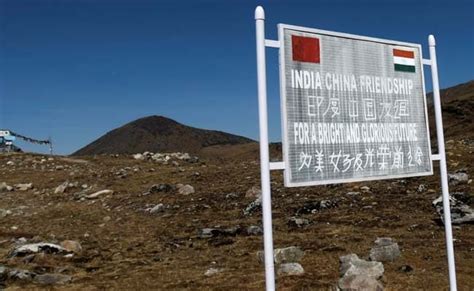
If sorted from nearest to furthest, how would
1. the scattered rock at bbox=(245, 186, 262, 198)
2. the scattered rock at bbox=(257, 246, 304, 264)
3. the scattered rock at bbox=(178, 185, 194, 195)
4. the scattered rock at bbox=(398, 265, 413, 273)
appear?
the scattered rock at bbox=(398, 265, 413, 273) → the scattered rock at bbox=(257, 246, 304, 264) → the scattered rock at bbox=(245, 186, 262, 198) → the scattered rock at bbox=(178, 185, 194, 195)

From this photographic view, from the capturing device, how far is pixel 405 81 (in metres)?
7.22

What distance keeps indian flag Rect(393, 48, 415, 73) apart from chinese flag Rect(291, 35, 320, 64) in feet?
5.06

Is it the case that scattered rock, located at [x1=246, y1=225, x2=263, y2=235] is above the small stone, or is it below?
below

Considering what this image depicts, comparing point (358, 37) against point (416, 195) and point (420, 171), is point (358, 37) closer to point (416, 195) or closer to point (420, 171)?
point (420, 171)

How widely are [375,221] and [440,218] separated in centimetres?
164

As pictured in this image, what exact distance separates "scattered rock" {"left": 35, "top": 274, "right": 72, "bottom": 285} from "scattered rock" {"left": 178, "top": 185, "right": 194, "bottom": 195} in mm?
9981

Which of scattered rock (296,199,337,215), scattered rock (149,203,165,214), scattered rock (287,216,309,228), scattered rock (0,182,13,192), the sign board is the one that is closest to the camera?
the sign board

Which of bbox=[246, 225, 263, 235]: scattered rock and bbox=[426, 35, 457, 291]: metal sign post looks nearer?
bbox=[426, 35, 457, 291]: metal sign post

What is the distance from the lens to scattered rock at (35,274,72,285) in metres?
10.0

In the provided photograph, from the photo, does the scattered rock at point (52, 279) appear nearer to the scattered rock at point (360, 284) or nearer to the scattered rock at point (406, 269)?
the scattered rock at point (360, 284)

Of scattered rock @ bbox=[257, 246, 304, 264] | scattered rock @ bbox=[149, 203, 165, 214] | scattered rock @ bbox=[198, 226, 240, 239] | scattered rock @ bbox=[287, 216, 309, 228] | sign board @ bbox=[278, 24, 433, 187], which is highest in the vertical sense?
sign board @ bbox=[278, 24, 433, 187]

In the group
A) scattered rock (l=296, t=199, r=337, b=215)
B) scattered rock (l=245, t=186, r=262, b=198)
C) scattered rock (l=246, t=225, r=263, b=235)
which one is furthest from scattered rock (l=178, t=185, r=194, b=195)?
scattered rock (l=246, t=225, r=263, b=235)

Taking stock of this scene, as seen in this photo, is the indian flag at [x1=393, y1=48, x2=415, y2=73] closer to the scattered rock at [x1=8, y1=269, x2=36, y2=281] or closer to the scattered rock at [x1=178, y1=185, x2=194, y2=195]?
the scattered rock at [x1=8, y1=269, x2=36, y2=281]

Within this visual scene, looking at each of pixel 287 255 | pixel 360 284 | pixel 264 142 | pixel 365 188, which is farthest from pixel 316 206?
pixel 264 142
